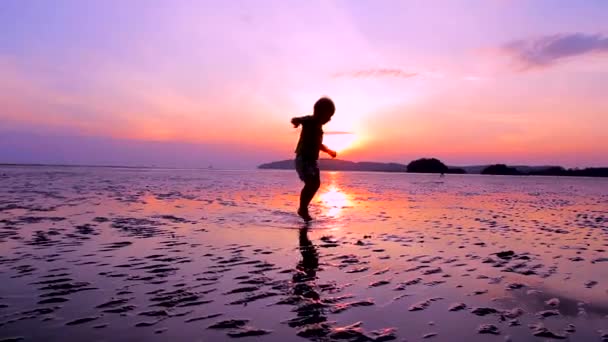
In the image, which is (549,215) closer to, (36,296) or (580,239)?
(580,239)

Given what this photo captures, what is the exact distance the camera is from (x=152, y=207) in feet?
50.8

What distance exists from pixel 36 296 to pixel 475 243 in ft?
24.8

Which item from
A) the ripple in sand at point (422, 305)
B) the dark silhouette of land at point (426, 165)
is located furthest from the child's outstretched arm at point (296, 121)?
the dark silhouette of land at point (426, 165)

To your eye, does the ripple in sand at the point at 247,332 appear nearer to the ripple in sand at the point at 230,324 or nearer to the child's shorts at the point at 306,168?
the ripple in sand at the point at 230,324

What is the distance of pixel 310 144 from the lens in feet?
43.1

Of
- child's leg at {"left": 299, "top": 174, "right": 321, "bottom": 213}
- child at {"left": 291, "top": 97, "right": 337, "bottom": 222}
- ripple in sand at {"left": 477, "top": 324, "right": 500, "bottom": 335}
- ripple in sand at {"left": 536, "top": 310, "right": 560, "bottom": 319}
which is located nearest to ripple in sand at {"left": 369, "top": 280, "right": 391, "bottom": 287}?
ripple in sand at {"left": 477, "top": 324, "right": 500, "bottom": 335}

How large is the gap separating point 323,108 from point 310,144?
1057 millimetres

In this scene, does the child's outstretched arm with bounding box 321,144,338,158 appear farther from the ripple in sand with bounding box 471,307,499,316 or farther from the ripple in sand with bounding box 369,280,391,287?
the ripple in sand with bounding box 471,307,499,316

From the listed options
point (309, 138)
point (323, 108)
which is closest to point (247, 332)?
point (309, 138)

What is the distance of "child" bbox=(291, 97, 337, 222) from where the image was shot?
12.9 metres

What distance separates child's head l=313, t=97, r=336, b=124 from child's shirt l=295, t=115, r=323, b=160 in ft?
0.59

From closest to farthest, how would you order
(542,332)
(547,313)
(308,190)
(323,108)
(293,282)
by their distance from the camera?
1. (542,332)
2. (547,313)
3. (293,282)
4. (323,108)
5. (308,190)

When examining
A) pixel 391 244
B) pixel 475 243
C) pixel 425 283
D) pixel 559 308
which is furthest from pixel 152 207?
pixel 559 308

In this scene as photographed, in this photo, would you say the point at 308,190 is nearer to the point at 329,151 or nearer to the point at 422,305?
the point at 329,151
